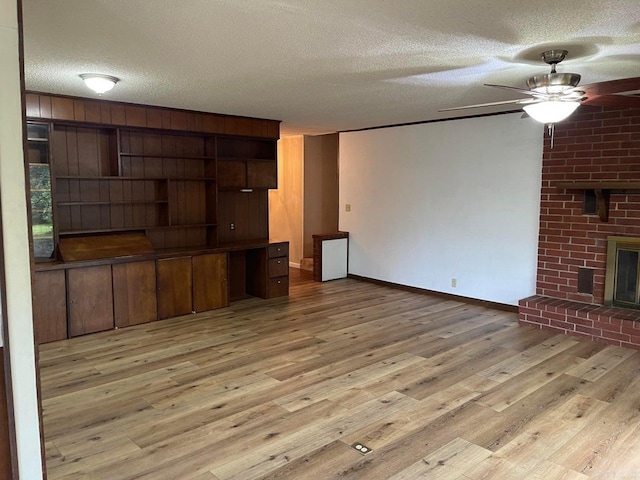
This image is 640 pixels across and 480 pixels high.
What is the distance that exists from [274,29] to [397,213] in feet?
14.5

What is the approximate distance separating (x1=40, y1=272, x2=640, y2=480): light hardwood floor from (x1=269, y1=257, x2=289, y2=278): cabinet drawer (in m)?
1.11

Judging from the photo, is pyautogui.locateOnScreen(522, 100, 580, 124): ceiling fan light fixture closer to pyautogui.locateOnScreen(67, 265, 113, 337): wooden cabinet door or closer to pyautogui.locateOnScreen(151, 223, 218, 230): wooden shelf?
pyautogui.locateOnScreen(151, 223, 218, 230): wooden shelf

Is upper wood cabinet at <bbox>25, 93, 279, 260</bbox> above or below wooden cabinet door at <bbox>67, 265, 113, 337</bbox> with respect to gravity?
above

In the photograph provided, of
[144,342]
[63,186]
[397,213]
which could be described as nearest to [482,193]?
[397,213]

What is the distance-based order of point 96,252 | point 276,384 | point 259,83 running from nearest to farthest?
point 276,384 < point 259,83 < point 96,252

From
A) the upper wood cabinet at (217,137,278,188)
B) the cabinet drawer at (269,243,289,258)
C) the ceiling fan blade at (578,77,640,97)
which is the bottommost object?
the cabinet drawer at (269,243,289,258)

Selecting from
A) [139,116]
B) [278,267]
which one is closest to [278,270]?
[278,267]

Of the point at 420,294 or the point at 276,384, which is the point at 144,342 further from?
the point at 420,294

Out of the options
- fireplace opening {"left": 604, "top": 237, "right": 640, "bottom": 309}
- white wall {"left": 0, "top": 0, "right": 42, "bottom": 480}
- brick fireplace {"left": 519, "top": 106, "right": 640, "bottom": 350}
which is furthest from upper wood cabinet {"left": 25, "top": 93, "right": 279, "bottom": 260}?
fireplace opening {"left": 604, "top": 237, "right": 640, "bottom": 309}

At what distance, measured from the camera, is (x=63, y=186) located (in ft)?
15.9

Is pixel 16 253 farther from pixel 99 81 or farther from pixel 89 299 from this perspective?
pixel 89 299

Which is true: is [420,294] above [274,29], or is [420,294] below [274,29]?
below

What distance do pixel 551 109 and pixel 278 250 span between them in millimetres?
3933

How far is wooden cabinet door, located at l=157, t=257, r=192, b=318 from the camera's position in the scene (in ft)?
16.8
